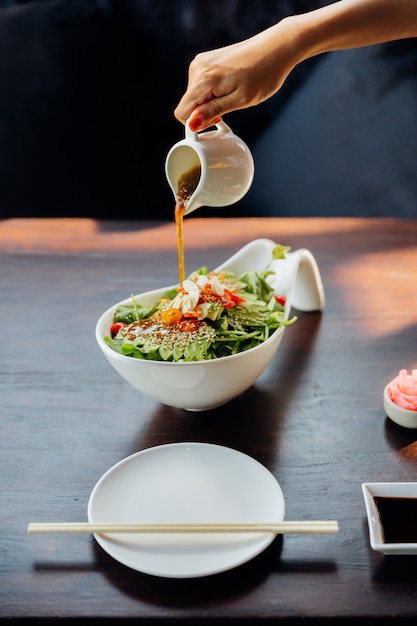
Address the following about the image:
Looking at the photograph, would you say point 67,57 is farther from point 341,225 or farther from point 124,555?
point 124,555

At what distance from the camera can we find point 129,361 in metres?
1.10

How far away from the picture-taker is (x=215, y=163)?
3.91 feet

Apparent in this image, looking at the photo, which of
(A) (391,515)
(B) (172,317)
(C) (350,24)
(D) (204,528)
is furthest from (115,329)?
(C) (350,24)

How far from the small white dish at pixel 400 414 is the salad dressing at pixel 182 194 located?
45 cm

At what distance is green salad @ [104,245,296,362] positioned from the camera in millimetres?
1132

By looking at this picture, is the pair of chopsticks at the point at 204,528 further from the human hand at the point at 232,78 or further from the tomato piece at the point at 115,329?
the human hand at the point at 232,78

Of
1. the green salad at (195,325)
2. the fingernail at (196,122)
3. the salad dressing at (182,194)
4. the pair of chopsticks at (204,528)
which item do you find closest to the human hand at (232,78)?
the fingernail at (196,122)

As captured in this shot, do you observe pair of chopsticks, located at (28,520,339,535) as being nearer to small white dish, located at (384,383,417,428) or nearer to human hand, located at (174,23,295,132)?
small white dish, located at (384,383,417,428)

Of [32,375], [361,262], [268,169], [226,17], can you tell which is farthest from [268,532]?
[226,17]

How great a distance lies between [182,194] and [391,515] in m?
0.71

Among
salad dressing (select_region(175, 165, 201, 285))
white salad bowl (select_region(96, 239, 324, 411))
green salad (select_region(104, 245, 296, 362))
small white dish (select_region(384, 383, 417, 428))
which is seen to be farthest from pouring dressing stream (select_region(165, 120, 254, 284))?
small white dish (select_region(384, 383, 417, 428))

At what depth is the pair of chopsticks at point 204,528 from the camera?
880mm

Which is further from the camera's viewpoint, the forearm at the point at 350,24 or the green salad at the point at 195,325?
the forearm at the point at 350,24

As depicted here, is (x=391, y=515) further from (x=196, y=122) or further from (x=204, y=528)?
(x=196, y=122)
